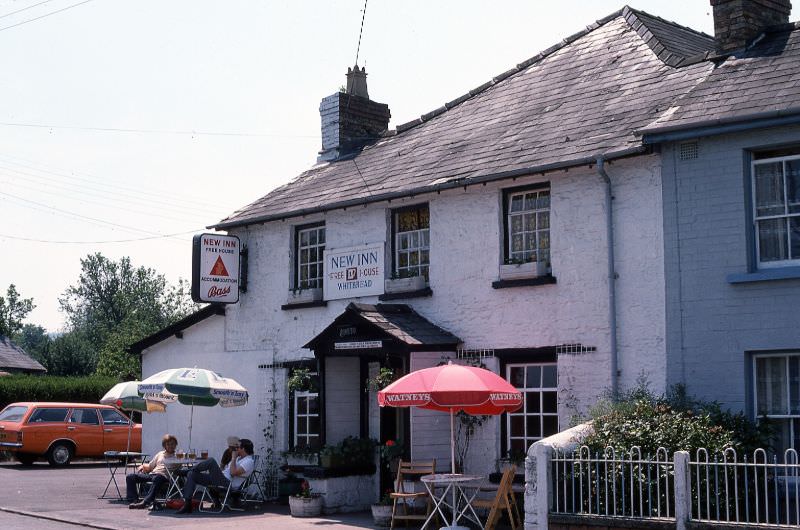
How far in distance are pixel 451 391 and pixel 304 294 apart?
664 cm

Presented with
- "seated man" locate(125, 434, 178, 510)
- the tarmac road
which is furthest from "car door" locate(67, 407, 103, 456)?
"seated man" locate(125, 434, 178, 510)

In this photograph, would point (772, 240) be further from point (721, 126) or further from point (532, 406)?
point (532, 406)

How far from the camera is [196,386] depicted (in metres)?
18.1

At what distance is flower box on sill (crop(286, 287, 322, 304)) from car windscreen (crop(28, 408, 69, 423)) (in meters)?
11.3

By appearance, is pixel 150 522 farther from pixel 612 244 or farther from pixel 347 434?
pixel 612 244

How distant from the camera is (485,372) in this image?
1452 cm

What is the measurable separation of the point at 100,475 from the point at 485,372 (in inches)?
566

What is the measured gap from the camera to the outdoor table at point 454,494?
14.3m

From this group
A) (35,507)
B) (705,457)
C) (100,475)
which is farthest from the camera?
(100,475)

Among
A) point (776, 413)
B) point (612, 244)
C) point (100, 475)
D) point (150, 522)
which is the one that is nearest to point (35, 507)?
point (150, 522)

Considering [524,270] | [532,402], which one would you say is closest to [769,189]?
[524,270]

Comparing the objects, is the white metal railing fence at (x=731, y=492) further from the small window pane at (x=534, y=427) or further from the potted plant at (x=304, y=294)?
the potted plant at (x=304, y=294)

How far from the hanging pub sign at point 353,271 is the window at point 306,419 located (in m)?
1.94

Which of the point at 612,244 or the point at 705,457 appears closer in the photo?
the point at 705,457
